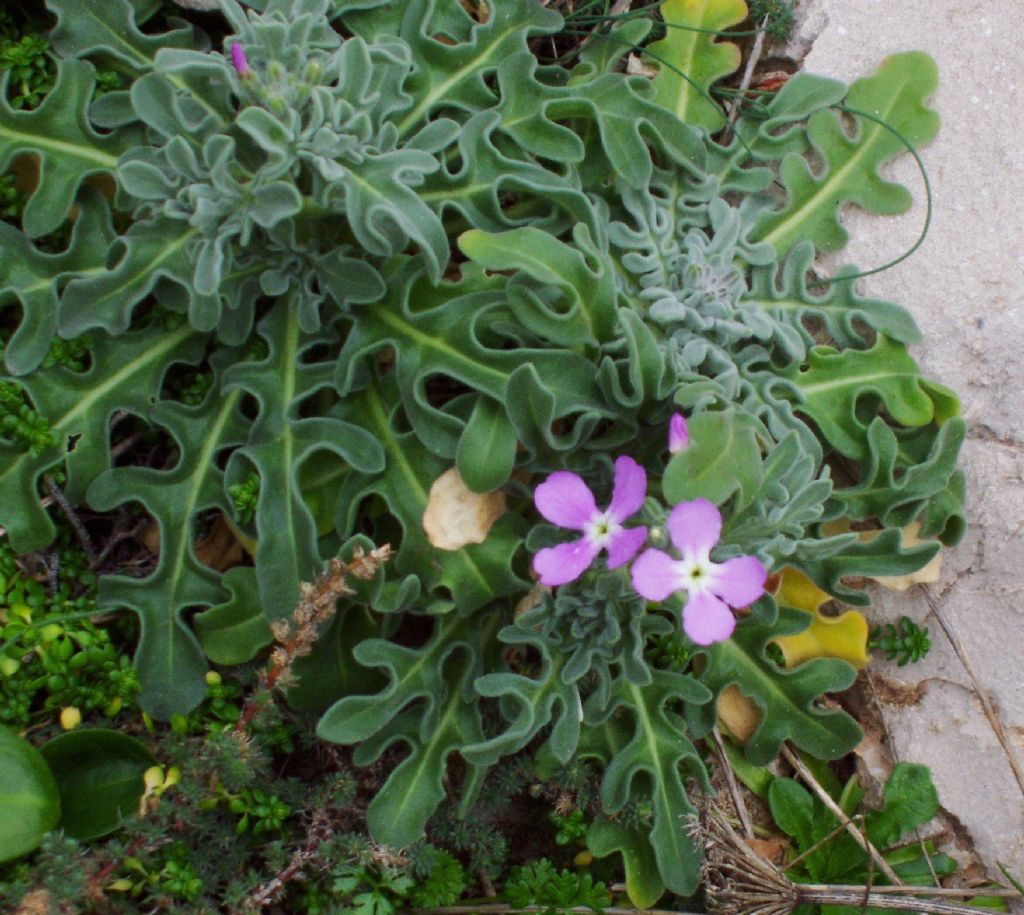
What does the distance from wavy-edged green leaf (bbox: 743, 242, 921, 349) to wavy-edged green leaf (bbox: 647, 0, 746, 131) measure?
51 centimetres

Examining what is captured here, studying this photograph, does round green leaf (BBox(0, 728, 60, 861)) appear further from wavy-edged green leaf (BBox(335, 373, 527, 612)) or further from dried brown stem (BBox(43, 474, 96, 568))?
wavy-edged green leaf (BBox(335, 373, 527, 612))

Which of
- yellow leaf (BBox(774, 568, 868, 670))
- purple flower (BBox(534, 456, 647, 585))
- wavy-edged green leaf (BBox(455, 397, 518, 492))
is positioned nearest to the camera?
purple flower (BBox(534, 456, 647, 585))

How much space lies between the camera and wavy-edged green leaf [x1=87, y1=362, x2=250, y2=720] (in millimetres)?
2865

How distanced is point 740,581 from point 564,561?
39 centimetres

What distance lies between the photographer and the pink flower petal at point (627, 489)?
2.39m

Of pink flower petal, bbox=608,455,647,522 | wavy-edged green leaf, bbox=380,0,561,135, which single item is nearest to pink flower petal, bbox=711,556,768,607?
pink flower petal, bbox=608,455,647,522

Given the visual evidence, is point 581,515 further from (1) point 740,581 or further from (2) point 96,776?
(2) point 96,776

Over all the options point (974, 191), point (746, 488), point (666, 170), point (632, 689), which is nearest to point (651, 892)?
point (632, 689)

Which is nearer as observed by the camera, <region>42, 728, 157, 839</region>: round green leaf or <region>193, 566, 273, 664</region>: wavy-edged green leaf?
<region>42, 728, 157, 839</region>: round green leaf

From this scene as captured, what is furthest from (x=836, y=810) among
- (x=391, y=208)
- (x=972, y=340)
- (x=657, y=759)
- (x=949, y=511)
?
(x=391, y=208)

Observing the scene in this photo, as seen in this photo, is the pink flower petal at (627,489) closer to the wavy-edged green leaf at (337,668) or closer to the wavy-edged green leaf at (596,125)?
the wavy-edged green leaf at (337,668)

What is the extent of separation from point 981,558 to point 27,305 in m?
2.75

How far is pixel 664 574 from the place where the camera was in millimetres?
2213

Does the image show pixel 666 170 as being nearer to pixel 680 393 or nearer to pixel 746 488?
pixel 680 393
